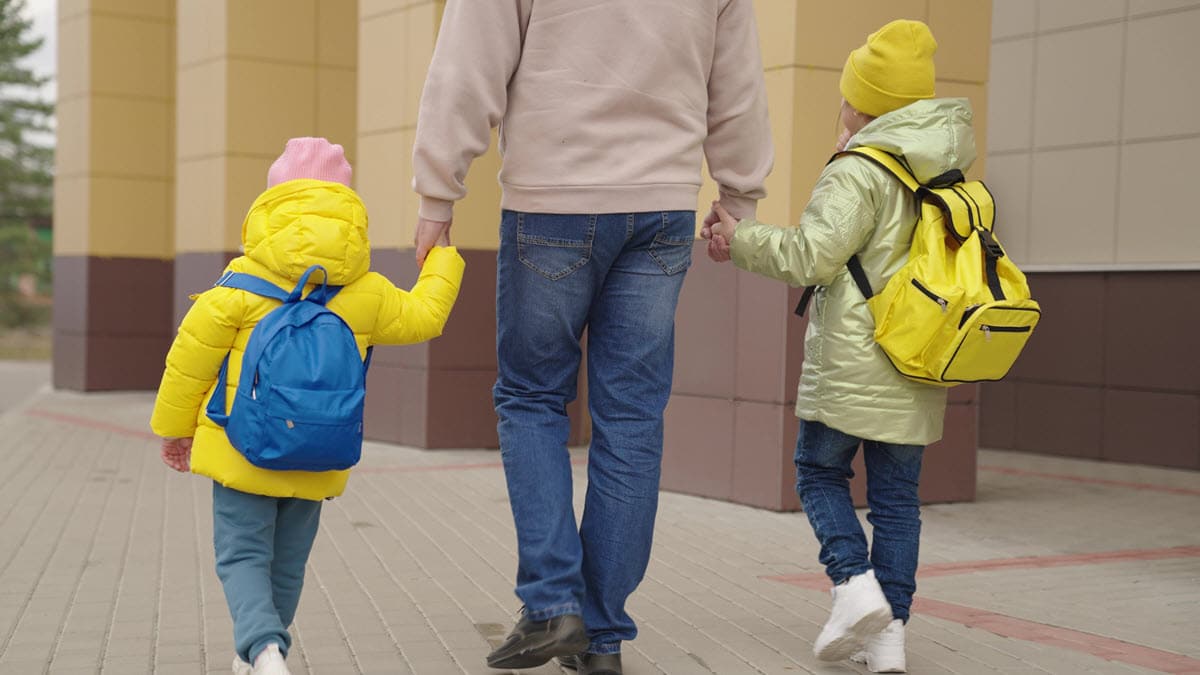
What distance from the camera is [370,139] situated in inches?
401

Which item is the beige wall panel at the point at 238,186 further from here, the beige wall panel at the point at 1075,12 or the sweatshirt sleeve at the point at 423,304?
the sweatshirt sleeve at the point at 423,304

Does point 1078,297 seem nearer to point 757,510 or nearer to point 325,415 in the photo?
point 757,510

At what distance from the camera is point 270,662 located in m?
3.35

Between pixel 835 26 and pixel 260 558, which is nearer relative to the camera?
pixel 260 558

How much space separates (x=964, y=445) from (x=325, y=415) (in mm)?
4942

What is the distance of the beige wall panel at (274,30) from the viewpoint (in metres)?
12.1

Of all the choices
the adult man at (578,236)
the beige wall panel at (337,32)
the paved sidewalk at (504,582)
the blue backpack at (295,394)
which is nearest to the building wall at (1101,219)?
the paved sidewalk at (504,582)

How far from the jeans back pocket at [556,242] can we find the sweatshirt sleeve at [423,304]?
190mm

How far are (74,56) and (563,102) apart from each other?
12723mm

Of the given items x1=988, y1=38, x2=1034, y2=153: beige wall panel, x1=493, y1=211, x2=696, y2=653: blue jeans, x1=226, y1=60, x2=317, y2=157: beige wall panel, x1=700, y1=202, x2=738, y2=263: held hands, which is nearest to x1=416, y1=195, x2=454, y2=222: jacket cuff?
x1=493, y1=211, x2=696, y2=653: blue jeans

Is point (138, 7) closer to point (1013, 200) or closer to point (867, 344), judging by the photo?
point (1013, 200)

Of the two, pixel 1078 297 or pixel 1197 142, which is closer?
pixel 1197 142

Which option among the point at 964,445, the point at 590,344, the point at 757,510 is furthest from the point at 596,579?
the point at 964,445

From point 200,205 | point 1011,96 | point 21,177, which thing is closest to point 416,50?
point 200,205
